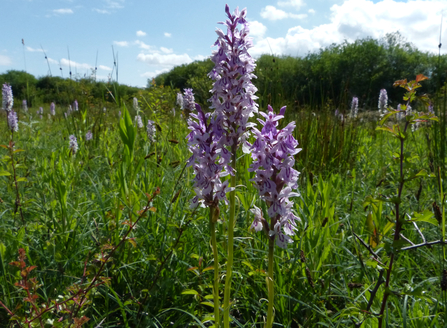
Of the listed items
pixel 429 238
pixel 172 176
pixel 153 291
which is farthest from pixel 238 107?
pixel 429 238

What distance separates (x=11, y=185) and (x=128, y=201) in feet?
5.07

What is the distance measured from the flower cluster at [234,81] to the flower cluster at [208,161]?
0.06 meters

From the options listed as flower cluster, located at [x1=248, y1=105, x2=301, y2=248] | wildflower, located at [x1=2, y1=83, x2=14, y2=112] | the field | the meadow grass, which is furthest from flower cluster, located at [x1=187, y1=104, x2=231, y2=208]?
wildflower, located at [x1=2, y1=83, x2=14, y2=112]

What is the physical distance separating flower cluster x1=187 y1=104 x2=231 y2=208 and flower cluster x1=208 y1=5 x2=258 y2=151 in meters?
0.06

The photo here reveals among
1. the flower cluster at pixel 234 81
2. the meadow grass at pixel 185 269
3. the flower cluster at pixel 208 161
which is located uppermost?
the flower cluster at pixel 234 81

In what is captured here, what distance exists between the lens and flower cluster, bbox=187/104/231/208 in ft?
4.20

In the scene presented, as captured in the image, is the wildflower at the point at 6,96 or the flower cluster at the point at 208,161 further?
the wildflower at the point at 6,96

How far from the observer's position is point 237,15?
1419 millimetres

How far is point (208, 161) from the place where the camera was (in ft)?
4.23

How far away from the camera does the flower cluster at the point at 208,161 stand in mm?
1281

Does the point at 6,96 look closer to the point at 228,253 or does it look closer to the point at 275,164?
the point at 228,253

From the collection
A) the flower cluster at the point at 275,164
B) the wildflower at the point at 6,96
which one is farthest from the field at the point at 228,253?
the wildflower at the point at 6,96

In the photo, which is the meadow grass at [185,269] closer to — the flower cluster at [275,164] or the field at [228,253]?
the field at [228,253]

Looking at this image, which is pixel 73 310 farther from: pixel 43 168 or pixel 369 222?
pixel 43 168
